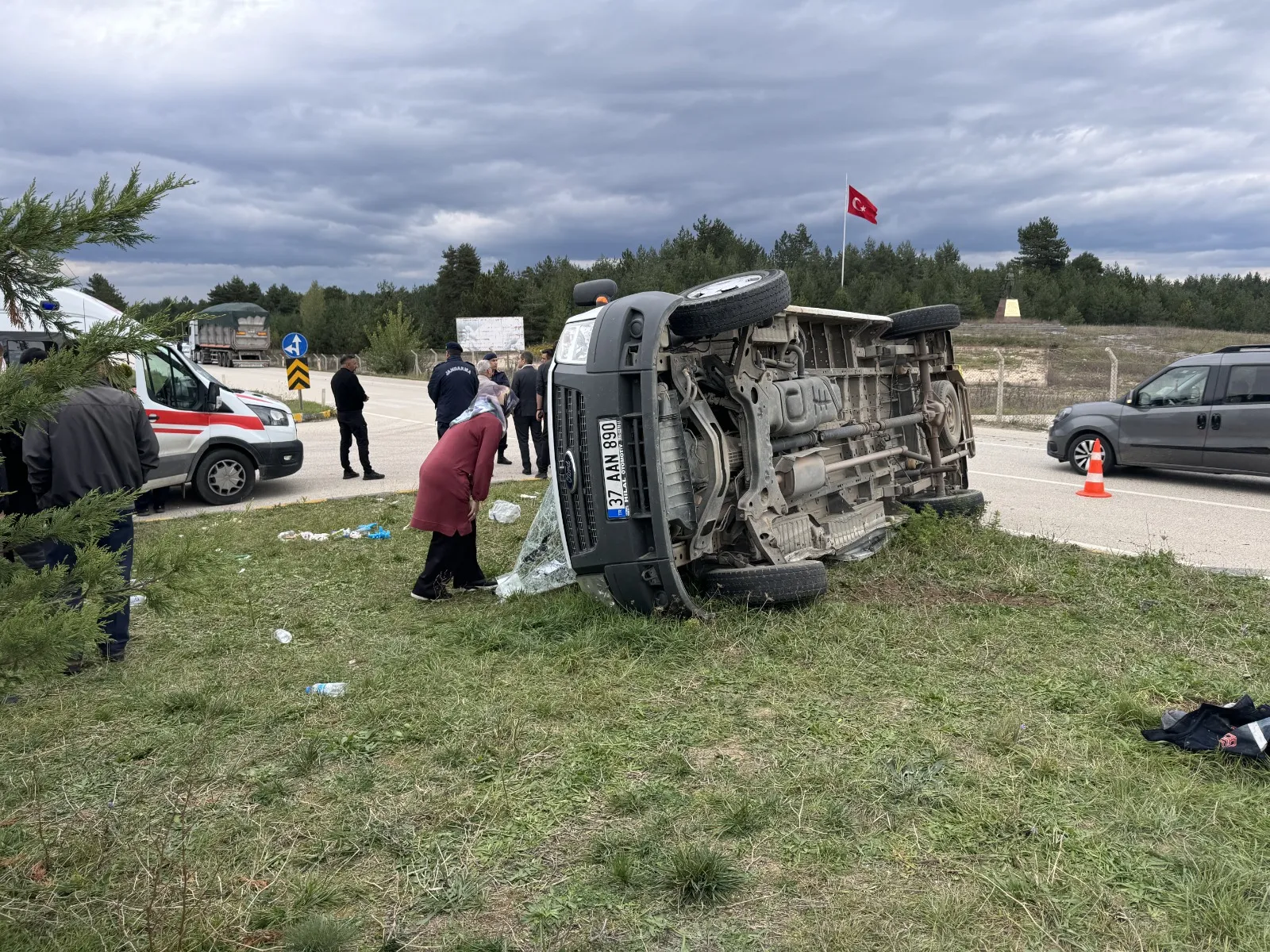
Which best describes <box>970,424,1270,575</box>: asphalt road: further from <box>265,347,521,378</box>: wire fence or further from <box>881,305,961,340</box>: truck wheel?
<box>265,347,521,378</box>: wire fence

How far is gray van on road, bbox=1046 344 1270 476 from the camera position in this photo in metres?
11.2

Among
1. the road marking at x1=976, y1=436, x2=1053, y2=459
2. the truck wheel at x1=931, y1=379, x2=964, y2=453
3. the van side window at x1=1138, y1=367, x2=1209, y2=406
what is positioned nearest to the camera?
the truck wheel at x1=931, y1=379, x2=964, y2=453

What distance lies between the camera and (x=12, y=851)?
3277 millimetres

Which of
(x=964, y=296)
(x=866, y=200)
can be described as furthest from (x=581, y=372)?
(x=964, y=296)

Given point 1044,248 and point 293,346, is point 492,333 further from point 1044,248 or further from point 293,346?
point 1044,248

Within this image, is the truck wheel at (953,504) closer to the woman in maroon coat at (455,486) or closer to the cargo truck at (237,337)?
the woman in maroon coat at (455,486)

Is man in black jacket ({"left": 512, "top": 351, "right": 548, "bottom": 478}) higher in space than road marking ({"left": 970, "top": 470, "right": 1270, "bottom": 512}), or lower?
higher

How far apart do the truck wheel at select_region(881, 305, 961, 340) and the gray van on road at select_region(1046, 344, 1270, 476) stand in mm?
4123

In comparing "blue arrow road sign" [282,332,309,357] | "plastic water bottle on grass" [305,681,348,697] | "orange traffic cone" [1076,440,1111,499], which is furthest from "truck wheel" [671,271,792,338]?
"blue arrow road sign" [282,332,309,357]

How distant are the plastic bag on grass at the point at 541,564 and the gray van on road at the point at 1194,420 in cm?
776

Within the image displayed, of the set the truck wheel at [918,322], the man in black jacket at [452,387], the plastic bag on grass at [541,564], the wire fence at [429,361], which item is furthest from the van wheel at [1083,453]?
the wire fence at [429,361]

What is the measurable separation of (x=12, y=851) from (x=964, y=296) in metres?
63.3

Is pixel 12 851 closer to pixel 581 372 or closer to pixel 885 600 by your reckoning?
pixel 581 372

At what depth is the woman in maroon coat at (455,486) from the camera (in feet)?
22.0
